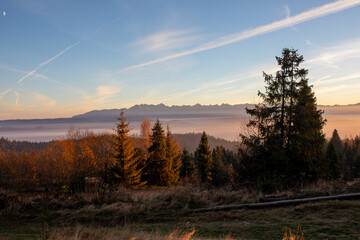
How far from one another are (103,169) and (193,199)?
25063mm

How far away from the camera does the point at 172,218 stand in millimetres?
9656

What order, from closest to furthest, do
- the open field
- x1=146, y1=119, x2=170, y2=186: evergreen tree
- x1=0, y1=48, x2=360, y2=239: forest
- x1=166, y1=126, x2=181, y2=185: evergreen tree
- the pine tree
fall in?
the open field
x1=0, y1=48, x2=360, y2=239: forest
the pine tree
x1=146, y1=119, x2=170, y2=186: evergreen tree
x1=166, y1=126, x2=181, y2=185: evergreen tree

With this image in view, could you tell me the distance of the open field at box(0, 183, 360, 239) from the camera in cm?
663

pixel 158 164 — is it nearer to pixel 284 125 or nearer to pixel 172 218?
pixel 284 125

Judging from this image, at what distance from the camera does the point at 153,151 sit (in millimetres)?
39000

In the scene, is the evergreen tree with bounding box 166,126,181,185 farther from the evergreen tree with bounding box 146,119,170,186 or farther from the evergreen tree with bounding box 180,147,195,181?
the evergreen tree with bounding box 180,147,195,181

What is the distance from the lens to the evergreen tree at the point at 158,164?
1518 inches

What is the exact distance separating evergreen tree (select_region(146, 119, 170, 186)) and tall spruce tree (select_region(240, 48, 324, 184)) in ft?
70.9

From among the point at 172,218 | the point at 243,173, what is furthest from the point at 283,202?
the point at 243,173

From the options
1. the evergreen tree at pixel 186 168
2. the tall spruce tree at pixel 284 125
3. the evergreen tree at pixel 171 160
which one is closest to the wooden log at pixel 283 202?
the tall spruce tree at pixel 284 125

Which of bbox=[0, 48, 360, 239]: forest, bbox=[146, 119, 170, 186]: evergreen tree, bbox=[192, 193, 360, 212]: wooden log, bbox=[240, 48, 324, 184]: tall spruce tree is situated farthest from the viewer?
bbox=[146, 119, 170, 186]: evergreen tree

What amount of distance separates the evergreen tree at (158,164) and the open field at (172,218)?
25.0 metres

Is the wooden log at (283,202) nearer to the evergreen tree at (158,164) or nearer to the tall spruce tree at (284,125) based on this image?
the tall spruce tree at (284,125)

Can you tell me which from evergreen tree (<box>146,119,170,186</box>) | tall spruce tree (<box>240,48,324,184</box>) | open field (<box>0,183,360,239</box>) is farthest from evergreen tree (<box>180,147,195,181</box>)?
open field (<box>0,183,360,239</box>)
